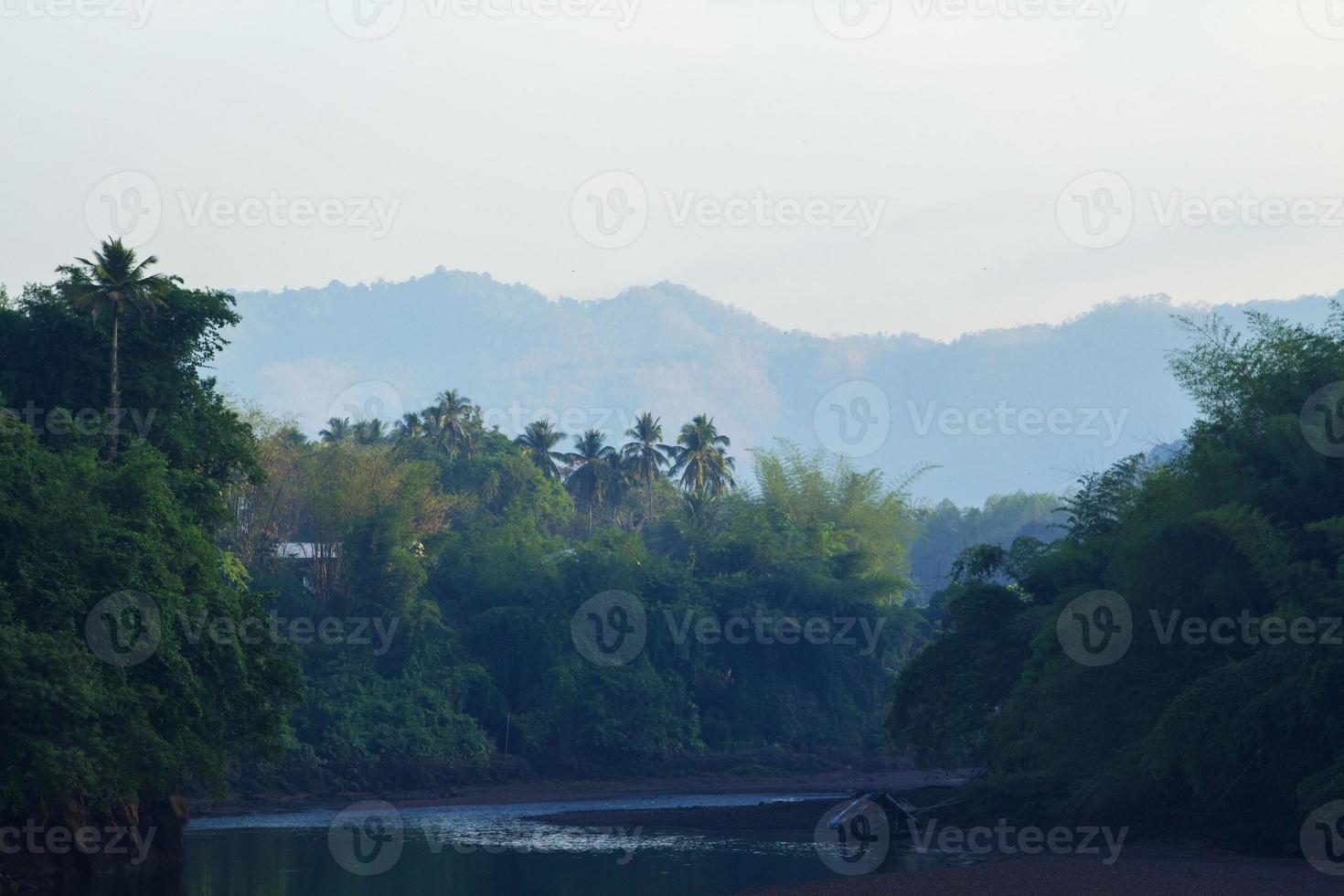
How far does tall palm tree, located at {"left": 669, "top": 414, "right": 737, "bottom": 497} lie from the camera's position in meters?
82.6

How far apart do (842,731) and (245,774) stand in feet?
89.8

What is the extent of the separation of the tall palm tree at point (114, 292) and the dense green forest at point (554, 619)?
0.07 m

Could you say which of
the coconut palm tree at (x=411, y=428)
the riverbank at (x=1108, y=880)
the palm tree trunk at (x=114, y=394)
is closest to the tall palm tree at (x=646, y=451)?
the coconut palm tree at (x=411, y=428)

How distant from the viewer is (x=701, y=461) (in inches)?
3248

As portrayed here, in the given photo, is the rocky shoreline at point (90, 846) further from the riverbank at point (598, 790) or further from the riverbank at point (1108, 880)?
the riverbank at point (598, 790)

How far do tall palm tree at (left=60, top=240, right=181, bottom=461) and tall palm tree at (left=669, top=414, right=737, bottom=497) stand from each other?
167ft

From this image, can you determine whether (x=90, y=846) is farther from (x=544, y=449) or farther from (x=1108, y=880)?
(x=544, y=449)

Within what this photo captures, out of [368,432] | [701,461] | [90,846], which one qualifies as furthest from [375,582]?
[368,432]

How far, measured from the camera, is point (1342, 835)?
84.9 ft

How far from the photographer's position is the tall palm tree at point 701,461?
271 ft

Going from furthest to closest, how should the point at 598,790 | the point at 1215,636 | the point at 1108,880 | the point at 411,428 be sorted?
the point at 411,428, the point at 598,790, the point at 1215,636, the point at 1108,880

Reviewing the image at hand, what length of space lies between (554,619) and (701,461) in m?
22.6

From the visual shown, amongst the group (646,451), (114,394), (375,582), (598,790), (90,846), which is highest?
(646,451)

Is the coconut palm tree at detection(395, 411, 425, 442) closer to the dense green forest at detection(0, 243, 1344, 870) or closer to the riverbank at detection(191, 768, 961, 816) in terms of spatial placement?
the dense green forest at detection(0, 243, 1344, 870)
